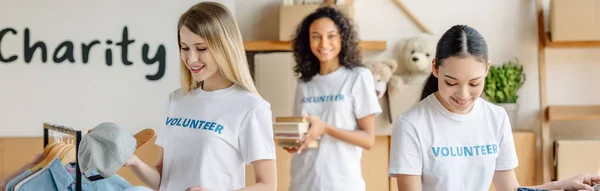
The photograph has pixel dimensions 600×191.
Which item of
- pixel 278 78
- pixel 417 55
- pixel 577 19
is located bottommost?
pixel 278 78

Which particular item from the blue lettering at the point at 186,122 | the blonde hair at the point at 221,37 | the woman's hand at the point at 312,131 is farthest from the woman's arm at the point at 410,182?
the woman's hand at the point at 312,131

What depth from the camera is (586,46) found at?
180 inches

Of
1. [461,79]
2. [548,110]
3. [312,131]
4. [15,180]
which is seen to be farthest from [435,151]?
[548,110]

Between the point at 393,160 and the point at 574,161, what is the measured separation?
2777 millimetres

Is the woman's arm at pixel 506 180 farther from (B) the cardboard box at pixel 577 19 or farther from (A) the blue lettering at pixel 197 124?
(B) the cardboard box at pixel 577 19

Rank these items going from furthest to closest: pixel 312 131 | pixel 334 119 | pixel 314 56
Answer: pixel 314 56
pixel 334 119
pixel 312 131

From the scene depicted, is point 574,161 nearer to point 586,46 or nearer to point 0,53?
point 586,46

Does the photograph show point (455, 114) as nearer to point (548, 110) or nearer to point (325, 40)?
point (325, 40)

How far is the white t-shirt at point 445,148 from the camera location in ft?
6.41

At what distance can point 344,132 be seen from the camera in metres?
3.16

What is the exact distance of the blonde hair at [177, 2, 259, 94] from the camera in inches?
79.0

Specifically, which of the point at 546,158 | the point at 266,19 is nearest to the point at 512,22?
the point at 546,158

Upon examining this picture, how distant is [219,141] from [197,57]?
0.73 feet

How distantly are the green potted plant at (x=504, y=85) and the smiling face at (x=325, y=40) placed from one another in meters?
1.45
